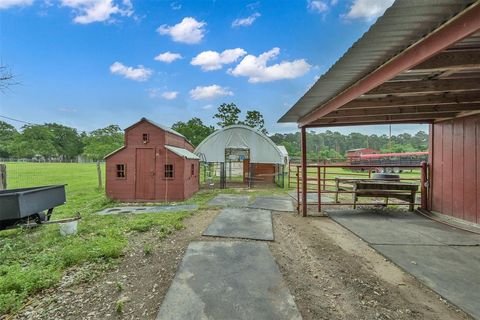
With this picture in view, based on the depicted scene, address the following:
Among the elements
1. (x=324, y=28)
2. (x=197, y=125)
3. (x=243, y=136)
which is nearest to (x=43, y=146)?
(x=197, y=125)

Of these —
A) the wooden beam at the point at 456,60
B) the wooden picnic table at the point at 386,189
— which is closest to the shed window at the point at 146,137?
the wooden picnic table at the point at 386,189

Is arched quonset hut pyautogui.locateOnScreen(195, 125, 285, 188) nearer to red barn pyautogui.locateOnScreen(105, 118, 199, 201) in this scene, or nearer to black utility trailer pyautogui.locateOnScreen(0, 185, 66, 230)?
red barn pyautogui.locateOnScreen(105, 118, 199, 201)

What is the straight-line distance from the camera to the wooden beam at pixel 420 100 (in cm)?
407

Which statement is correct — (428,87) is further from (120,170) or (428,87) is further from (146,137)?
(120,170)

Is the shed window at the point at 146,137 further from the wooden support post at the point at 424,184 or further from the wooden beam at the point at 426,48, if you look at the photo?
the wooden support post at the point at 424,184

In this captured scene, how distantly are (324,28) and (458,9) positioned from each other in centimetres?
1489

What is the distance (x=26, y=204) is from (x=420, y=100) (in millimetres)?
7499

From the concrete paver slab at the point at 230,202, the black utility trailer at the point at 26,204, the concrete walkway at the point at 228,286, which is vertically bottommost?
the concrete paver slab at the point at 230,202

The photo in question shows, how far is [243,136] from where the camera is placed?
1460 cm

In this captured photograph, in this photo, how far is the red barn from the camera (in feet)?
30.9

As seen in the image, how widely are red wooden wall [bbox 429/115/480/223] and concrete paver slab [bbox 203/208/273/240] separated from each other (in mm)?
4120

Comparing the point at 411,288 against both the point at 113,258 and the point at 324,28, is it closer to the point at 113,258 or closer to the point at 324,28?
A: the point at 113,258

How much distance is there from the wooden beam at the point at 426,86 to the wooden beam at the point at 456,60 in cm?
87

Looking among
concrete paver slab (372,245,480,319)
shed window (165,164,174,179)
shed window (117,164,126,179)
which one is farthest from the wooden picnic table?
shed window (117,164,126,179)
